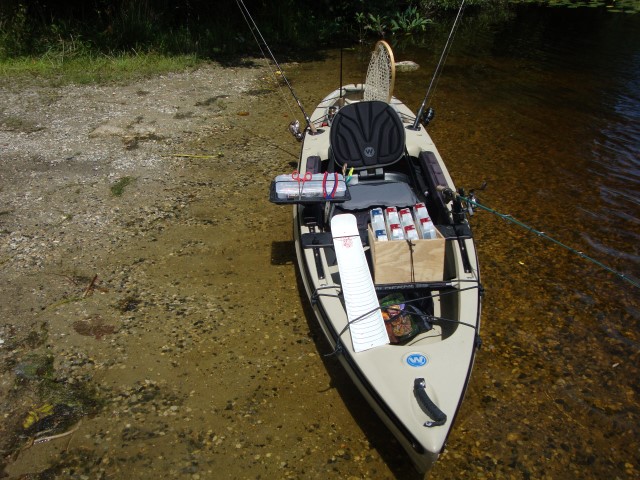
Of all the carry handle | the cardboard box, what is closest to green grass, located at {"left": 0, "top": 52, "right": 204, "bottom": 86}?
the cardboard box

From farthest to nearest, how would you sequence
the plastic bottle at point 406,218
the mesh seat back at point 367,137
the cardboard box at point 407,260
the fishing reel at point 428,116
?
the fishing reel at point 428,116 < the mesh seat back at point 367,137 < the plastic bottle at point 406,218 < the cardboard box at point 407,260

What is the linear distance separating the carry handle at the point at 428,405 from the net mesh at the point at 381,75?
4.33m

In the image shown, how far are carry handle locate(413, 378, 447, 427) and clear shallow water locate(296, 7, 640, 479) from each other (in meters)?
0.83

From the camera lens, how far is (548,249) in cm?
641

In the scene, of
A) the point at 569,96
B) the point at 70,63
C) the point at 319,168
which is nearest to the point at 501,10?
the point at 569,96

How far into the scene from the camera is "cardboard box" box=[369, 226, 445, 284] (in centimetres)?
440

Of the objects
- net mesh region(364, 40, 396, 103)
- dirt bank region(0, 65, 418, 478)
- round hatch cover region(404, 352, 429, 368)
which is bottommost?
dirt bank region(0, 65, 418, 478)

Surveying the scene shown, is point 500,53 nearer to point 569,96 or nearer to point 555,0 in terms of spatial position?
point 569,96

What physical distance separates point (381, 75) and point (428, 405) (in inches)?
202

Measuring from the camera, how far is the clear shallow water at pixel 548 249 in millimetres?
4137

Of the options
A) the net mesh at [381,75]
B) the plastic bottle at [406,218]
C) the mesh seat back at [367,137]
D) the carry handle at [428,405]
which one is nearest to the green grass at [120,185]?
the mesh seat back at [367,137]

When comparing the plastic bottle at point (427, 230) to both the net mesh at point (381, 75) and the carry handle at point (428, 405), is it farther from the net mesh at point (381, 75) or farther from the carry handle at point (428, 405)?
the net mesh at point (381, 75)

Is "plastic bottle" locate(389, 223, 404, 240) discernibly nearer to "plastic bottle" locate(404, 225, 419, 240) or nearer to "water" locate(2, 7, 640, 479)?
"plastic bottle" locate(404, 225, 419, 240)

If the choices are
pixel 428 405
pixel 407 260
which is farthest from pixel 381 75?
pixel 428 405
